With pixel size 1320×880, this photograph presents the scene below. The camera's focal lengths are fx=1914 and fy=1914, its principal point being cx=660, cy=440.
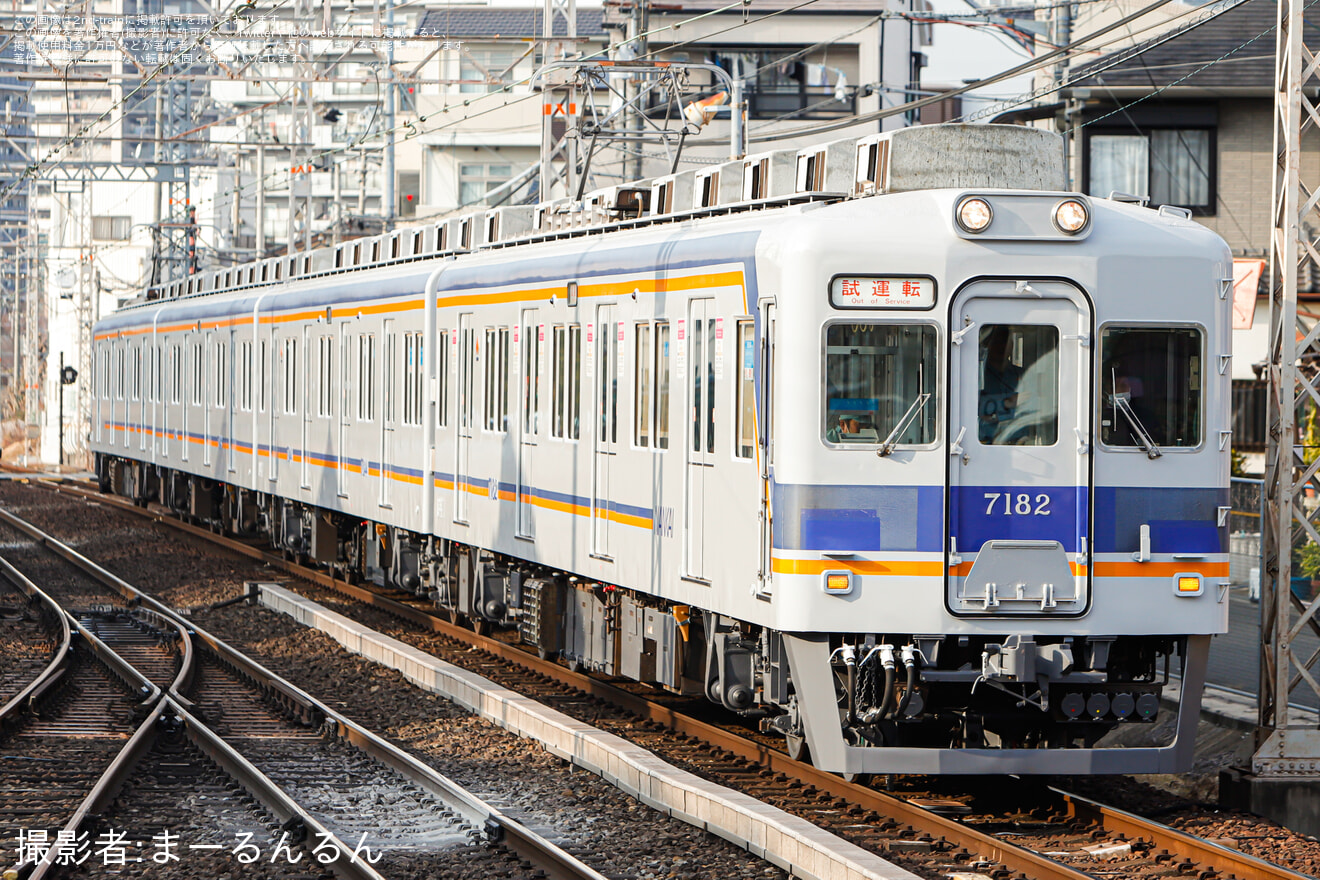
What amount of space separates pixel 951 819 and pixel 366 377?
10.2 m

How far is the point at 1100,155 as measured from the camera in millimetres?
26391

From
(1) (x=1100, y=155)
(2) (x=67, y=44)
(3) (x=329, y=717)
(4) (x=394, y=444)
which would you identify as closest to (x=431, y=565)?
(4) (x=394, y=444)

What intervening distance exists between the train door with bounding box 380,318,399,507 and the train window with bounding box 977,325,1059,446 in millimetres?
8931

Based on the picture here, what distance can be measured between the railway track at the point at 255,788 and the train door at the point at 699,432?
1.83 metres

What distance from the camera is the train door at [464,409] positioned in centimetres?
1477

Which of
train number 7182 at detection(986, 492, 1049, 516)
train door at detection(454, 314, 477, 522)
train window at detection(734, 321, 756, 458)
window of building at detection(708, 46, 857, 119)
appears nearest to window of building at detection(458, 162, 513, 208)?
window of building at detection(708, 46, 857, 119)

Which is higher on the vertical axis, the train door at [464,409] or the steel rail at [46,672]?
the train door at [464,409]

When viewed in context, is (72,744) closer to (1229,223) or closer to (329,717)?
(329,717)

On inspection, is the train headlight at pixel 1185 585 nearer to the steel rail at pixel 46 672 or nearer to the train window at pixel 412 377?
the steel rail at pixel 46 672

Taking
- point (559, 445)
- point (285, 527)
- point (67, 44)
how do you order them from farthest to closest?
point (67, 44) < point (285, 527) < point (559, 445)

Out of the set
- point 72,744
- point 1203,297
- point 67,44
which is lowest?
point 72,744

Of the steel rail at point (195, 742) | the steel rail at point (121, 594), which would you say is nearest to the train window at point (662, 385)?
the steel rail at point (195, 742)

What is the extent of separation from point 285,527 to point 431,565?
5.60 meters

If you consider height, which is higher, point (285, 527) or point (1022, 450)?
point (1022, 450)
